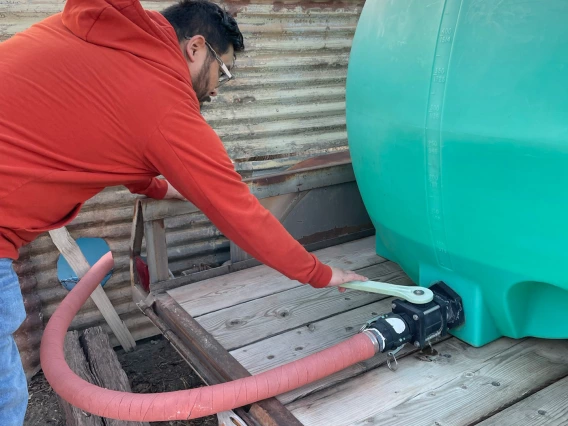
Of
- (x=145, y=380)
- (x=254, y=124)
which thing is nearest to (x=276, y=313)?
(x=145, y=380)

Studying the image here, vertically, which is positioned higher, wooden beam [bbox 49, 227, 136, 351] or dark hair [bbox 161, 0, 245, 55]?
dark hair [bbox 161, 0, 245, 55]

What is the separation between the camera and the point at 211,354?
1569 millimetres

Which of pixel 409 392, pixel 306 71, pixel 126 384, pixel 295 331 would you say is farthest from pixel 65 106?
pixel 306 71

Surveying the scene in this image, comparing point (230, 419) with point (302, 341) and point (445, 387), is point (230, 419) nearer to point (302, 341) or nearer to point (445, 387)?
point (302, 341)

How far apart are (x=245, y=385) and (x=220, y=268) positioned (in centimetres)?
90

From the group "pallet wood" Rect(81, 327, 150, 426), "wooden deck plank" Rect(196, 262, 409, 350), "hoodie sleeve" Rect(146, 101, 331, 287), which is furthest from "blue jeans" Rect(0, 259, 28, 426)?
"pallet wood" Rect(81, 327, 150, 426)

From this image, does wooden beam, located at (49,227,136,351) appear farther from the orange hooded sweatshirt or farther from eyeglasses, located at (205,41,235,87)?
eyeglasses, located at (205,41,235,87)

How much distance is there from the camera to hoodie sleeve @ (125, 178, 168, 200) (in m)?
1.79

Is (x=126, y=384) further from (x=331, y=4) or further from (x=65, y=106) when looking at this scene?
(x=331, y=4)

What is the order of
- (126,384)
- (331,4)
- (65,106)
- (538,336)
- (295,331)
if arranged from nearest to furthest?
(65,106), (538,336), (295,331), (126,384), (331,4)

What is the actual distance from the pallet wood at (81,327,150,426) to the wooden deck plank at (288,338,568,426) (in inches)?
42.1

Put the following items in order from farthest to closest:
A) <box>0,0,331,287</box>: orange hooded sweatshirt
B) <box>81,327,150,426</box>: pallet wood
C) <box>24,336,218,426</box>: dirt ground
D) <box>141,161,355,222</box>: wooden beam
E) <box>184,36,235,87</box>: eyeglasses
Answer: <box>24,336,218,426</box>: dirt ground, <box>81,327,150,426</box>: pallet wood, <box>141,161,355,222</box>: wooden beam, <box>184,36,235,87</box>: eyeglasses, <box>0,0,331,287</box>: orange hooded sweatshirt

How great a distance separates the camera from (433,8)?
1.46m

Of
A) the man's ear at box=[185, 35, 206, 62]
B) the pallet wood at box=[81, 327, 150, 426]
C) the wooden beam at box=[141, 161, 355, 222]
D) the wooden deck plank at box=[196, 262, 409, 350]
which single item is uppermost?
the man's ear at box=[185, 35, 206, 62]
